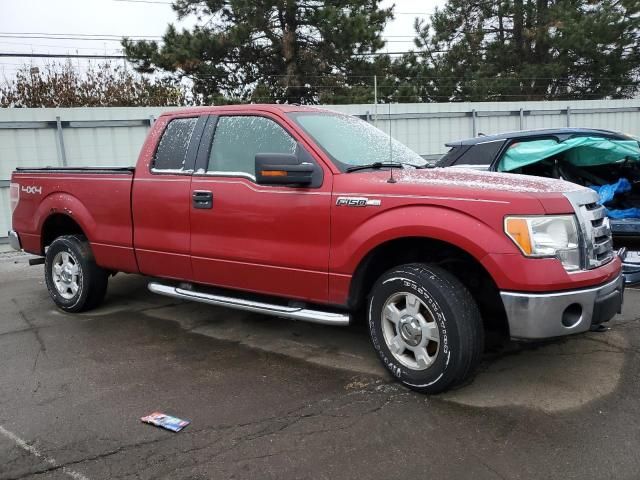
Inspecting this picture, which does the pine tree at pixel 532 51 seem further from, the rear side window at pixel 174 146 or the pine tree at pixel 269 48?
the rear side window at pixel 174 146

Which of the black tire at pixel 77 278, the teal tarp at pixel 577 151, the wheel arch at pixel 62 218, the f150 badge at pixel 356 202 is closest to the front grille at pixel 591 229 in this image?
the f150 badge at pixel 356 202

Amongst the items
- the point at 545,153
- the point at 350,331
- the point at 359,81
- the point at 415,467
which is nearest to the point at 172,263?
the point at 350,331

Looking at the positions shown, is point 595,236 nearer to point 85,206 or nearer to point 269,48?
point 85,206

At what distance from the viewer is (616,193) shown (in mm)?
Result: 6348

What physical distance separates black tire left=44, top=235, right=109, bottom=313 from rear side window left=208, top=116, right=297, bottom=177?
1.84m

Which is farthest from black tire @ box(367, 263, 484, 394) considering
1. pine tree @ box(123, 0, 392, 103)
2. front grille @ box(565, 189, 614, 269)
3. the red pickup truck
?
pine tree @ box(123, 0, 392, 103)

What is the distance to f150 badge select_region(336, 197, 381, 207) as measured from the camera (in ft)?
12.3

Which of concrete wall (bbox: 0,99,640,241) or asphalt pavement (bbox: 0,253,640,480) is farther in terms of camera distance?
concrete wall (bbox: 0,99,640,241)

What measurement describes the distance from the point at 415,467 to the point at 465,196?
5.11ft

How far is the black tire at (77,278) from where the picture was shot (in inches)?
220

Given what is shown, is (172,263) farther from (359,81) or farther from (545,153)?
(359,81)

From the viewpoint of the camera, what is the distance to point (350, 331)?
16.7 ft

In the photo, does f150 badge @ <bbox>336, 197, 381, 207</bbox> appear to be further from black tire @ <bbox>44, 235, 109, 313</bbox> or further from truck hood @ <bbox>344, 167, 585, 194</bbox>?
black tire @ <bbox>44, 235, 109, 313</bbox>

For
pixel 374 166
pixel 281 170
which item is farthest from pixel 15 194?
pixel 374 166
